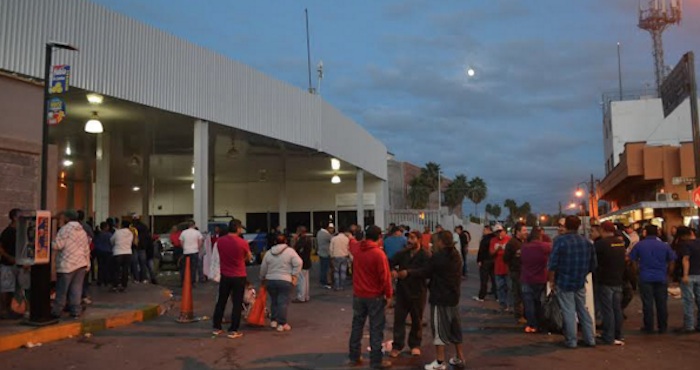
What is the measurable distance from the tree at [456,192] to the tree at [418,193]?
15.7m

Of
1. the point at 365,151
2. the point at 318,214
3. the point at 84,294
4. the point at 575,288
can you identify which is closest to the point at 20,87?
the point at 84,294

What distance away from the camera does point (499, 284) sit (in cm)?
1218

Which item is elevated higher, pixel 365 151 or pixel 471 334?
pixel 365 151

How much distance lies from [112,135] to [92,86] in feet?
27.5

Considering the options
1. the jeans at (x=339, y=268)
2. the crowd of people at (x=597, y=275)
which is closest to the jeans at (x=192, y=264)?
the jeans at (x=339, y=268)

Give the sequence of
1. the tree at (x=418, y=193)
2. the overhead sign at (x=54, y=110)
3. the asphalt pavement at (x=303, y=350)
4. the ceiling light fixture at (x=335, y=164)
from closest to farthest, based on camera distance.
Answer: the asphalt pavement at (x=303, y=350) → the overhead sign at (x=54, y=110) → the ceiling light fixture at (x=335, y=164) → the tree at (x=418, y=193)

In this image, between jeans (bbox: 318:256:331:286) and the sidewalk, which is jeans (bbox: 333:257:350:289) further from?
the sidewalk

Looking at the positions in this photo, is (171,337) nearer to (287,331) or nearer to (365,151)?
(287,331)

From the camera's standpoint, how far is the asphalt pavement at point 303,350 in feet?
25.1

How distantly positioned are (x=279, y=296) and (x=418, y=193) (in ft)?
191

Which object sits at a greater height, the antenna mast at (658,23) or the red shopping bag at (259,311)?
the antenna mast at (658,23)

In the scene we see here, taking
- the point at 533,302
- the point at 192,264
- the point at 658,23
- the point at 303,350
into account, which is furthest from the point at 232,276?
the point at 658,23

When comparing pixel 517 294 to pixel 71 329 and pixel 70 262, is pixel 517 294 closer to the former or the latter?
pixel 71 329

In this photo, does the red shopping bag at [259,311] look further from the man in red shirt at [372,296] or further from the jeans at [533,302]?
the jeans at [533,302]
